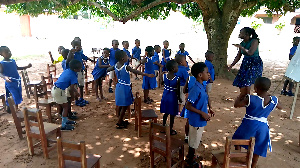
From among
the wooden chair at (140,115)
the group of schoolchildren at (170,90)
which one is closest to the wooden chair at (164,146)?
the group of schoolchildren at (170,90)

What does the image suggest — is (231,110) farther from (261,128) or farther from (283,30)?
(283,30)

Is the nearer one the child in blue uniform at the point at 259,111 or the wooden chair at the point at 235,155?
the wooden chair at the point at 235,155

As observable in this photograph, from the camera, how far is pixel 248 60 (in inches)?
196

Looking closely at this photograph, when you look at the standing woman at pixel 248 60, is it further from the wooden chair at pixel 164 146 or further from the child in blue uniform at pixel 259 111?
the wooden chair at pixel 164 146

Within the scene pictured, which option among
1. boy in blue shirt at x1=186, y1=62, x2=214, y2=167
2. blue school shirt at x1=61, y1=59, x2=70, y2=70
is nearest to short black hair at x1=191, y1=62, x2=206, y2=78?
boy in blue shirt at x1=186, y1=62, x2=214, y2=167

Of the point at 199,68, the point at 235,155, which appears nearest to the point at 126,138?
the point at 199,68

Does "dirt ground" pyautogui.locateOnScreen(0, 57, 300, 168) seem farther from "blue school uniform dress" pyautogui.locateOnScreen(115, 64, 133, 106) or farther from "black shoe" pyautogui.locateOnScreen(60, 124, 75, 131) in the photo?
"blue school uniform dress" pyautogui.locateOnScreen(115, 64, 133, 106)

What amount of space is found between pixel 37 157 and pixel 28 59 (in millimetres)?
11492

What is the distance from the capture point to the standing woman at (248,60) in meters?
4.59

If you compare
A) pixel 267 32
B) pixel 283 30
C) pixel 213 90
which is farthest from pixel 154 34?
pixel 213 90

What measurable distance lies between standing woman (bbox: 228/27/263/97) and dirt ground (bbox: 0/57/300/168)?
3.04ft

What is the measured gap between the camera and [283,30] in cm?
2509

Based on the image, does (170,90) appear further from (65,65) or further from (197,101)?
(65,65)

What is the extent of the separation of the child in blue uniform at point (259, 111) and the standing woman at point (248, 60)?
1.96 m
